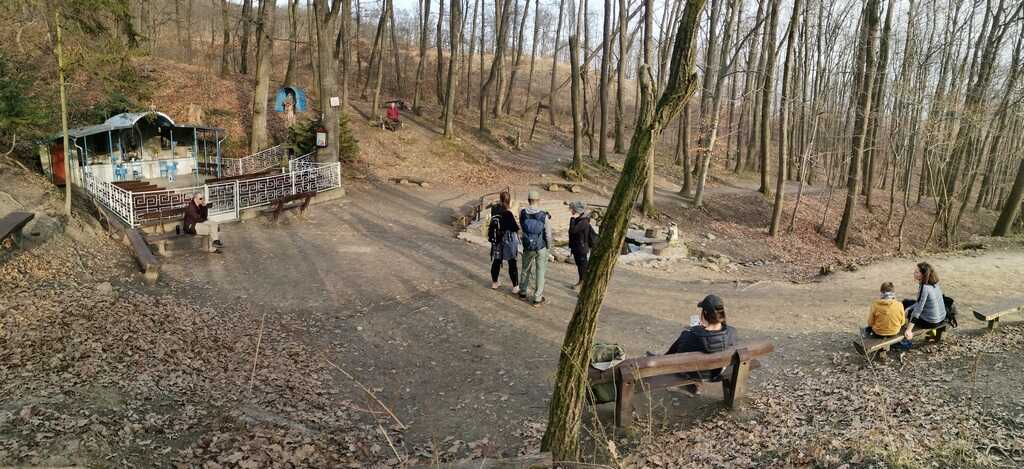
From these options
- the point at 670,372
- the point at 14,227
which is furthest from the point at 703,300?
the point at 14,227

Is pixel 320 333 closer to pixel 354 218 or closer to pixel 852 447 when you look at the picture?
pixel 852 447

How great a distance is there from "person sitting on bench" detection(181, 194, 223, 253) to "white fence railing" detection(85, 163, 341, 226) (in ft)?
2.85

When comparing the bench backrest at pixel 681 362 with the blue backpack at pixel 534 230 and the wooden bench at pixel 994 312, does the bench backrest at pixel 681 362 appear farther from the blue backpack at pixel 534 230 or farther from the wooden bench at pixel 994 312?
the wooden bench at pixel 994 312

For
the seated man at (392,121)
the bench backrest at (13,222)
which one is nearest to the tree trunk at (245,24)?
the seated man at (392,121)

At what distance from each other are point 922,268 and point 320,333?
8381 mm

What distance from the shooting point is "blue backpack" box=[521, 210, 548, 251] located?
9.25 meters

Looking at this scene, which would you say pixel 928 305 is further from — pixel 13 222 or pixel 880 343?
pixel 13 222

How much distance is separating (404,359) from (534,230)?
9.58 ft

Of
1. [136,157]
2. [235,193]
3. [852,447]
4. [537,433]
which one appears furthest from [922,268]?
[136,157]

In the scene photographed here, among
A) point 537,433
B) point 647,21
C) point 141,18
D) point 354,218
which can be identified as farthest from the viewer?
point 141,18

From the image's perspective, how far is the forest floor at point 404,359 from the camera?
493 centimetres

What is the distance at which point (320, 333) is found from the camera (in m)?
8.70

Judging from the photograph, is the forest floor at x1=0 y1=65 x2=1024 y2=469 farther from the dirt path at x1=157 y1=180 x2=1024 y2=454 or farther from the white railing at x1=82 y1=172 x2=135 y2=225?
the white railing at x1=82 y1=172 x2=135 y2=225

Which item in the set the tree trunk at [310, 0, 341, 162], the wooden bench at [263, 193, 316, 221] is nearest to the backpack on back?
the wooden bench at [263, 193, 316, 221]
